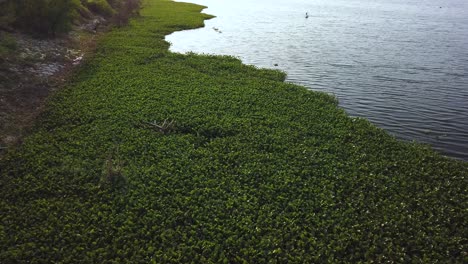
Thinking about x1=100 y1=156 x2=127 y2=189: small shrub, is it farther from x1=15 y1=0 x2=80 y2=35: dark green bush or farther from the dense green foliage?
x1=15 y1=0 x2=80 y2=35: dark green bush

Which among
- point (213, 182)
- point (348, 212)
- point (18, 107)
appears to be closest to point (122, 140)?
point (213, 182)

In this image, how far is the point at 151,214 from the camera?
14.0 meters

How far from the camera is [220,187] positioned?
1583cm

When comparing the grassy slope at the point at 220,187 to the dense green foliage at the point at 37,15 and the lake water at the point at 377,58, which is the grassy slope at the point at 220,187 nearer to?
the lake water at the point at 377,58

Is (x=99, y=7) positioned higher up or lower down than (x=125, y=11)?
higher up

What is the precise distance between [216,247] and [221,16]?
7112 cm

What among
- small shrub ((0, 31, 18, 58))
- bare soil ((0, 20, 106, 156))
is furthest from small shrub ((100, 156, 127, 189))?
small shrub ((0, 31, 18, 58))

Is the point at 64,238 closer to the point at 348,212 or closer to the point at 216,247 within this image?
the point at 216,247

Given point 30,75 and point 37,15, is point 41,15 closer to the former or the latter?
point 37,15

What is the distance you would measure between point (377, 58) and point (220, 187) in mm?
31166

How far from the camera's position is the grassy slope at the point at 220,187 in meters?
12.7

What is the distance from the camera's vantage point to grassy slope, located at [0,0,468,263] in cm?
1267

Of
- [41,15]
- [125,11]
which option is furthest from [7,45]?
[125,11]

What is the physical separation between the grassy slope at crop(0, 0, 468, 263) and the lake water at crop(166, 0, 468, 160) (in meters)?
4.73
